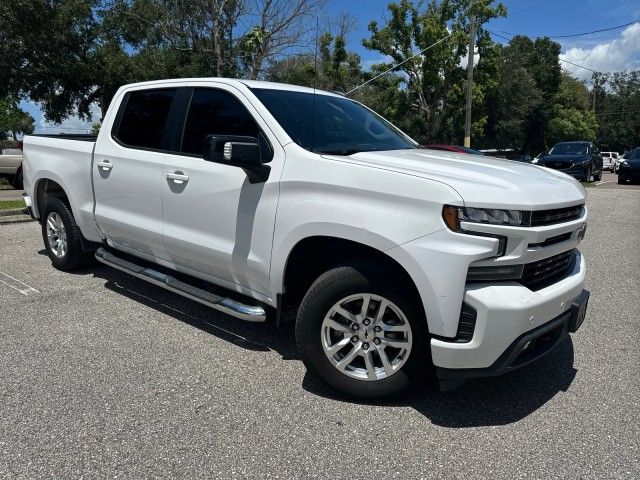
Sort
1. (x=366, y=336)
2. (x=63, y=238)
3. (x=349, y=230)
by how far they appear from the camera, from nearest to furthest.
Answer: (x=349, y=230), (x=366, y=336), (x=63, y=238)

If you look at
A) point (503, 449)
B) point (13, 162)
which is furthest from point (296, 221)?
point (13, 162)

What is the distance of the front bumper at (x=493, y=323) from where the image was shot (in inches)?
104

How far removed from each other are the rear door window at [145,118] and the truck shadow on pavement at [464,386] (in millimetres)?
1493

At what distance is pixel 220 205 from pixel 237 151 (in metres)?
0.57

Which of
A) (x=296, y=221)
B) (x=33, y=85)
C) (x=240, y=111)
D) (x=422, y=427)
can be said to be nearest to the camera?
(x=422, y=427)

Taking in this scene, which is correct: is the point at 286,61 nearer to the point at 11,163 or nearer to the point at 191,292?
the point at 11,163

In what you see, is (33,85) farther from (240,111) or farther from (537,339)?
(537,339)

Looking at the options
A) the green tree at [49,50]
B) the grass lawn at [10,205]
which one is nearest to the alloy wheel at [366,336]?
the grass lawn at [10,205]

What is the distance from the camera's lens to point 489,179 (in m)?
2.85

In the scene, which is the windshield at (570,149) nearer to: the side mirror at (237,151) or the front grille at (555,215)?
the front grille at (555,215)

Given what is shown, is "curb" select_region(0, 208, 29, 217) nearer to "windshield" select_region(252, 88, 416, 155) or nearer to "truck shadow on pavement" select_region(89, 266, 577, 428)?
A: "truck shadow on pavement" select_region(89, 266, 577, 428)

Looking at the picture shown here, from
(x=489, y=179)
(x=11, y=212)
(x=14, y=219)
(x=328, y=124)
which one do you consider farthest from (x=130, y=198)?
(x=11, y=212)

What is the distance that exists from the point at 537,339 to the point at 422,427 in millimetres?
819

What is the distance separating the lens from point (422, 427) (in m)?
2.94
